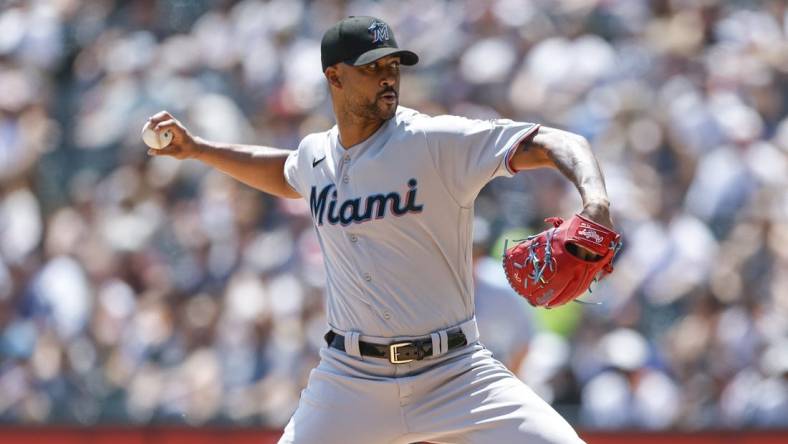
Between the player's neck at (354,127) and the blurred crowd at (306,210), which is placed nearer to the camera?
the player's neck at (354,127)

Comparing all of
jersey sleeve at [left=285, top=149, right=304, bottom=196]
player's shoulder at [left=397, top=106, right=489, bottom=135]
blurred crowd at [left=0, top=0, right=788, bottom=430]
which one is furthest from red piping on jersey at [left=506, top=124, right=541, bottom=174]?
blurred crowd at [left=0, top=0, right=788, bottom=430]

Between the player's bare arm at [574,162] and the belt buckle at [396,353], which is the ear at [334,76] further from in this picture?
the belt buckle at [396,353]

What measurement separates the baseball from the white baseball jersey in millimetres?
882

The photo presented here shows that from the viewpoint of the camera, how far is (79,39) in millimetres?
11508

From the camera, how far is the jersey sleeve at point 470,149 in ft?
14.2

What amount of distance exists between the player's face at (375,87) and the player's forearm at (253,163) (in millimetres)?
686

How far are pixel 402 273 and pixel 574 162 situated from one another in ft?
2.74

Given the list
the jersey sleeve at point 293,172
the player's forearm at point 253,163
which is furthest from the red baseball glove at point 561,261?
the player's forearm at point 253,163

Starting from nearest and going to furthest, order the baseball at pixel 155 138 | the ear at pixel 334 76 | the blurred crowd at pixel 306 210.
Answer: the ear at pixel 334 76 → the baseball at pixel 155 138 → the blurred crowd at pixel 306 210

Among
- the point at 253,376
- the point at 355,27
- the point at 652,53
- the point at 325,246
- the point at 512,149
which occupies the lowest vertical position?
the point at 253,376

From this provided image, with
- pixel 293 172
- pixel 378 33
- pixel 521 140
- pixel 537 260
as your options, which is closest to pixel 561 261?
pixel 537 260

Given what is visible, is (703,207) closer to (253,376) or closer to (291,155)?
(253,376)

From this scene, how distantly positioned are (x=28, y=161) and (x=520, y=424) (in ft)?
22.7

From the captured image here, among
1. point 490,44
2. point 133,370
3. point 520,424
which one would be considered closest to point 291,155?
point 520,424
